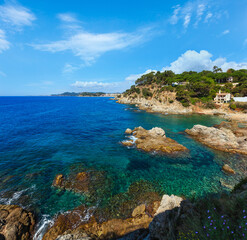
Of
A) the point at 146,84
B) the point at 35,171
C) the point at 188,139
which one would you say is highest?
the point at 146,84

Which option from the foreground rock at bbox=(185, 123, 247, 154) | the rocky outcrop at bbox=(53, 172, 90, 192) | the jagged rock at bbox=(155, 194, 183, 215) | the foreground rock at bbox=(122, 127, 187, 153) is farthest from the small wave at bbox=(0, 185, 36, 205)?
the foreground rock at bbox=(185, 123, 247, 154)

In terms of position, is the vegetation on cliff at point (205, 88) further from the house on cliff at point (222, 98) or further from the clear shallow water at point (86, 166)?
the clear shallow water at point (86, 166)

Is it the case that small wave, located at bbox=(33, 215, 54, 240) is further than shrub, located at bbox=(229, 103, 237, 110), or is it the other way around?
shrub, located at bbox=(229, 103, 237, 110)

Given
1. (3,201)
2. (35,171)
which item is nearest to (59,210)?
(3,201)

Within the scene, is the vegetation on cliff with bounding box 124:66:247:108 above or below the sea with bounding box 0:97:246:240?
above

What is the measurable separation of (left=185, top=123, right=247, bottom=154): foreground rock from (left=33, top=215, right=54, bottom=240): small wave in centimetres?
2884

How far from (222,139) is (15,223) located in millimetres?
34054

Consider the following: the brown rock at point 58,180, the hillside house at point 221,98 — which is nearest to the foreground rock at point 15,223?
the brown rock at point 58,180

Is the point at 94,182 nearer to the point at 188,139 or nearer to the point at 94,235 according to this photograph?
the point at 94,235

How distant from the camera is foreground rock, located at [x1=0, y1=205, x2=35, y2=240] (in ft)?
28.5

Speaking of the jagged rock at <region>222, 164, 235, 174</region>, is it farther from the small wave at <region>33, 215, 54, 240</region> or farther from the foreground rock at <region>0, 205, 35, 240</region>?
the foreground rock at <region>0, 205, 35, 240</region>

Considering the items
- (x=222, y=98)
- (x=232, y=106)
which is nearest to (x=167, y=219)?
(x=232, y=106)

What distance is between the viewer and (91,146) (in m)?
24.8

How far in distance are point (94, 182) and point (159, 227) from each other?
9.41 metres
